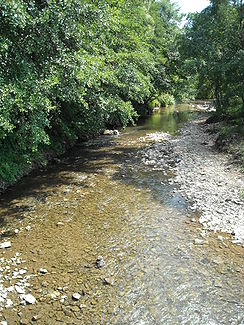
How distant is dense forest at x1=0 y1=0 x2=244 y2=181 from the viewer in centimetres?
730

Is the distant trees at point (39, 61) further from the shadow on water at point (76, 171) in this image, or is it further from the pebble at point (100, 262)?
the pebble at point (100, 262)

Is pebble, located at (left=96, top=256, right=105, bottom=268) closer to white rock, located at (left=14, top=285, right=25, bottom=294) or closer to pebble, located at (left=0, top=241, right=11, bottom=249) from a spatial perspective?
white rock, located at (left=14, top=285, right=25, bottom=294)

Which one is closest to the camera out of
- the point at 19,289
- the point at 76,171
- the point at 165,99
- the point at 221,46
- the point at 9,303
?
the point at 9,303

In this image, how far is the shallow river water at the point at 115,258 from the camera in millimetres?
4633

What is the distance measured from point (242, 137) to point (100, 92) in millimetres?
7946

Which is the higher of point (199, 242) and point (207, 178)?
point (207, 178)

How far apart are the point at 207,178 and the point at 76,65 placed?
6313 mm

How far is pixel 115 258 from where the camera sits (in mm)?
6035

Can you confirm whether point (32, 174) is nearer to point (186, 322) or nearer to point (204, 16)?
point (186, 322)

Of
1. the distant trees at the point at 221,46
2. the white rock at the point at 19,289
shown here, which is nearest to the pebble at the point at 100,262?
the white rock at the point at 19,289

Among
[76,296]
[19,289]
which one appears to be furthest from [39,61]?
[76,296]

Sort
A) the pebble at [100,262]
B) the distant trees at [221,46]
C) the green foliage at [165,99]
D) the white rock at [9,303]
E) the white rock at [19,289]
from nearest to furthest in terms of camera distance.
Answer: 1. the white rock at [9,303]
2. the white rock at [19,289]
3. the pebble at [100,262]
4. the distant trees at [221,46]
5. the green foliage at [165,99]

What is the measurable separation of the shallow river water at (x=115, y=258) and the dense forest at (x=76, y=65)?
2.28 meters

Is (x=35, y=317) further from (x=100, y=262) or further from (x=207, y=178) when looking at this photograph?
(x=207, y=178)
